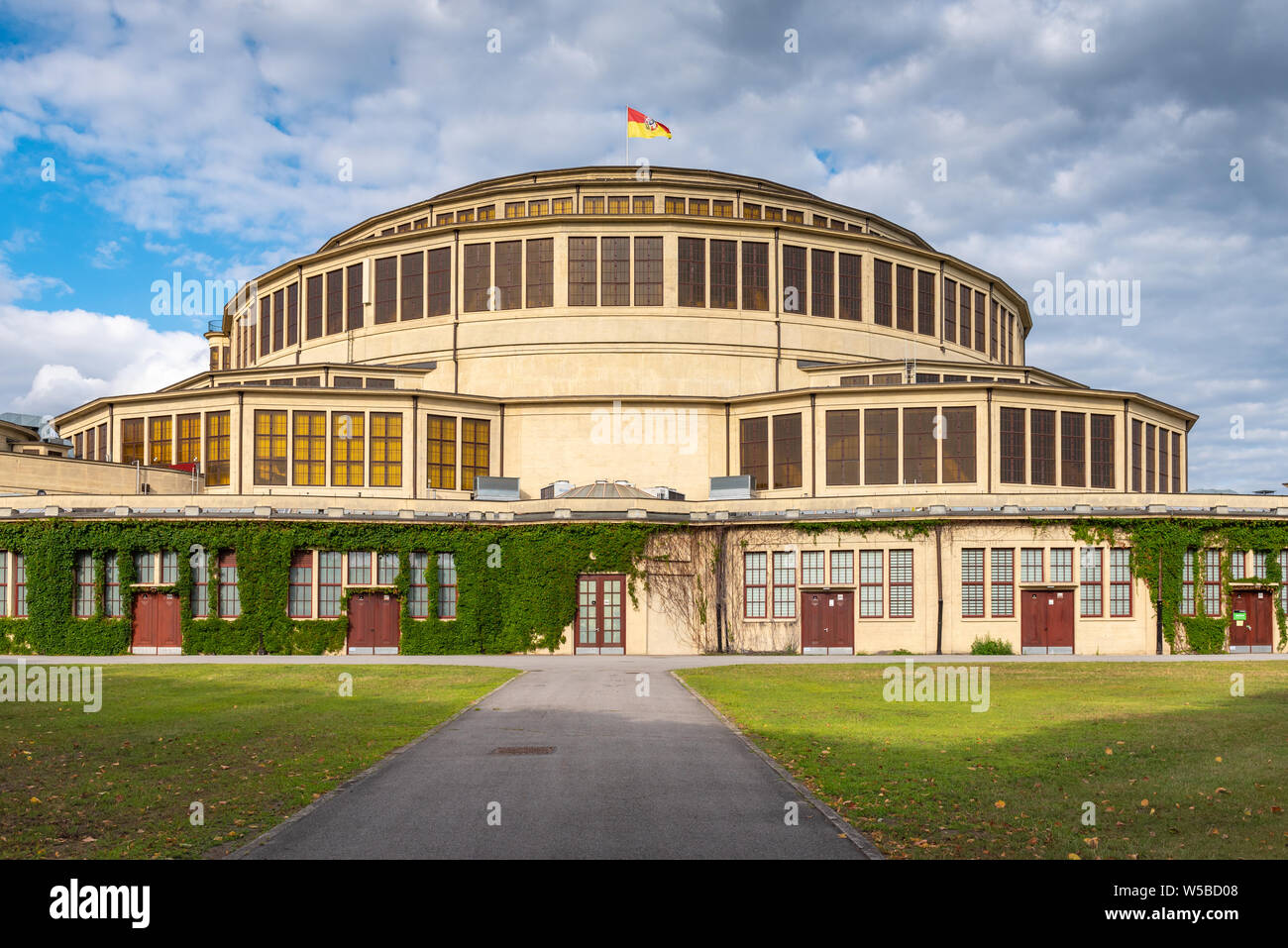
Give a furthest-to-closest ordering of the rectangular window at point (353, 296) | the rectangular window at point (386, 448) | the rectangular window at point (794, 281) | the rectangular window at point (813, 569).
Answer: the rectangular window at point (353, 296), the rectangular window at point (794, 281), the rectangular window at point (386, 448), the rectangular window at point (813, 569)

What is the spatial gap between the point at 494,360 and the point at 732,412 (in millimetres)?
15855

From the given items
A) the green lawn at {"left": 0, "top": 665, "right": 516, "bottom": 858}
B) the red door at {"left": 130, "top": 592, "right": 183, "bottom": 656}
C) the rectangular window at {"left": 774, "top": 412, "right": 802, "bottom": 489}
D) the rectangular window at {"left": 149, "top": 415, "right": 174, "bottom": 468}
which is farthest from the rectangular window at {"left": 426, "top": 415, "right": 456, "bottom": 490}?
the green lawn at {"left": 0, "top": 665, "right": 516, "bottom": 858}

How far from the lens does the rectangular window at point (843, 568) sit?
4966cm

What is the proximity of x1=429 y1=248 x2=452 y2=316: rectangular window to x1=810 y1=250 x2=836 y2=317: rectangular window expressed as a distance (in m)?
24.0

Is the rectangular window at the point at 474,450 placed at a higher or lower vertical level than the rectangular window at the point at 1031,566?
higher

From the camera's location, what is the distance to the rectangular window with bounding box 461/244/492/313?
222 feet

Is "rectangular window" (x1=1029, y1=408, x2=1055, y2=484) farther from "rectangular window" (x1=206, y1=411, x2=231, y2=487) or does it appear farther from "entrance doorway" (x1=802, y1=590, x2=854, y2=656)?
"rectangular window" (x1=206, y1=411, x2=231, y2=487)

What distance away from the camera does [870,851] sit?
11055 millimetres

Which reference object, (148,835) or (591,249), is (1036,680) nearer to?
(148,835)

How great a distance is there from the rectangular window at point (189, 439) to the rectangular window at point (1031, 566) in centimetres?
4539

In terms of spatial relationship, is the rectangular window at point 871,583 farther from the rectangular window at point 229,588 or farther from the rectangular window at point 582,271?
the rectangular window at point 229,588

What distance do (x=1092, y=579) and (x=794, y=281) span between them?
28826 millimetres

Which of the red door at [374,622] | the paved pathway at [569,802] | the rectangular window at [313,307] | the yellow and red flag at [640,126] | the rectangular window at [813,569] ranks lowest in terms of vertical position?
the red door at [374,622]

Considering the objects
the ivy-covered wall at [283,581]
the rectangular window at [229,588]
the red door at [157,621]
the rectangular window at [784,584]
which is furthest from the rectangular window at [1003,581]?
the red door at [157,621]
